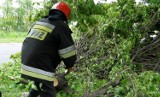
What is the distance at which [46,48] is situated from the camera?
3.53 meters

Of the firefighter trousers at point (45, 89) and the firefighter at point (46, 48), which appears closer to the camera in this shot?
the firefighter at point (46, 48)

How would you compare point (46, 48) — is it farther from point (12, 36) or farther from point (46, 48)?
point (12, 36)

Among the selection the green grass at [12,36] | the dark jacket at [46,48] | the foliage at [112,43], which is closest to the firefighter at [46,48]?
the dark jacket at [46,48]

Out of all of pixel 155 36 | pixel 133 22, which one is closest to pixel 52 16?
pixel 133 22

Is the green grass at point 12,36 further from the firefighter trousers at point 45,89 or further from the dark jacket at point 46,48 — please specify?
the dark jacket at point 46,48

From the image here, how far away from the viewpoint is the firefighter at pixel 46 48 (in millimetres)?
3510

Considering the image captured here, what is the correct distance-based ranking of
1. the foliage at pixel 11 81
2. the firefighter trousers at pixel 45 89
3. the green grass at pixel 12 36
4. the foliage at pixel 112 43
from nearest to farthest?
the firefighter trousers at pixel 45 89 < the foliage at pixel 112 43 < the foliage at pixel 11 81 < the green grass at pixel 12 36

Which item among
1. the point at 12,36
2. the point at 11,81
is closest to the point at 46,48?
the point at 11,81

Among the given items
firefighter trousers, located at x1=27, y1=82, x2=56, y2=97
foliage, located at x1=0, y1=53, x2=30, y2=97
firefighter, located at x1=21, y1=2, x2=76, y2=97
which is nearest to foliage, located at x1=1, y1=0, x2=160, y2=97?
foliage, located at x1=0, y1=53, x2=30, y2=97

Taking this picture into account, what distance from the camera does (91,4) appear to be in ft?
16.8

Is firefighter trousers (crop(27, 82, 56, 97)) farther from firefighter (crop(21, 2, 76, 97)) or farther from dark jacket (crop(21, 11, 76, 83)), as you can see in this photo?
dark jacket (crop(21, 11, 76, 83))

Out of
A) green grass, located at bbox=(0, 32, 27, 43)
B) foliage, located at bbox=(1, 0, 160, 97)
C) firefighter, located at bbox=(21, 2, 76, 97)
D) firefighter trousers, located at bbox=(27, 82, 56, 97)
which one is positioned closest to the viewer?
firefighter, located at bbox=(21, 2, 76, 97)

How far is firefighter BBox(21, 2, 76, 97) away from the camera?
3.51 m

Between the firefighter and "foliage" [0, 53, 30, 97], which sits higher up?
the firefighter
